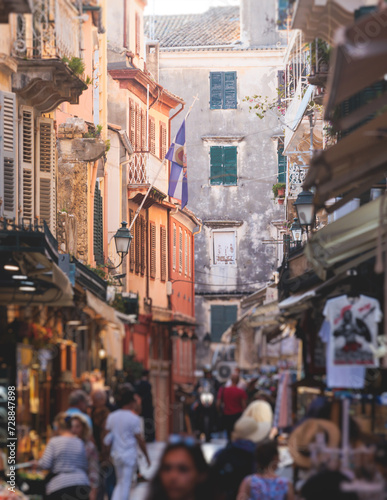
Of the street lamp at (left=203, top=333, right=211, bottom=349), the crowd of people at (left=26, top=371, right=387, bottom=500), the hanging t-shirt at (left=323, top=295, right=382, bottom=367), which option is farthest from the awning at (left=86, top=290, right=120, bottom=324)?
the street lamp at (left=203, top=333, right=211, bottom=349)

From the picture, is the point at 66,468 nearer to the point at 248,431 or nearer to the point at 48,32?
the point at 248,431

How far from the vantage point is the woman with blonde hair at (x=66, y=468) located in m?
11.3

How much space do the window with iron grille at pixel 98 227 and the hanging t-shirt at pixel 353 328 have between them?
17904 millimetres

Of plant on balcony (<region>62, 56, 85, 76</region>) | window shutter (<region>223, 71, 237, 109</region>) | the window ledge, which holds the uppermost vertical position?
window shutter (<region>223, 71, 237, 109</region>)

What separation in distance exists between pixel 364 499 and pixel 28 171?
1290cm

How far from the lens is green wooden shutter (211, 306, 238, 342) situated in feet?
174

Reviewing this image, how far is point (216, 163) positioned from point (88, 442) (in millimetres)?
42511

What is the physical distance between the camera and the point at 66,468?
11352mm

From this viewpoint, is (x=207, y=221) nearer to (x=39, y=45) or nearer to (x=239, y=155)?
(x=239, y=155)

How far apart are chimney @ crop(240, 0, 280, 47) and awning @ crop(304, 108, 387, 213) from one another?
44.5 meters

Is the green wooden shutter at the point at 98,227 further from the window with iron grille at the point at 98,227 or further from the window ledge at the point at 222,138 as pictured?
the window ledge at the point at 222,138

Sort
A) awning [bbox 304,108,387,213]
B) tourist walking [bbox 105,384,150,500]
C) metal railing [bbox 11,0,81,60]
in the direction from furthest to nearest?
metal railing [bbox 11,0,81,60], tourist walking [bbox 105,384,150,500], awning [bbox 304,108,387,213]

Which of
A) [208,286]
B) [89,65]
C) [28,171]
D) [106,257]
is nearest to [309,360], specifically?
[28,171]

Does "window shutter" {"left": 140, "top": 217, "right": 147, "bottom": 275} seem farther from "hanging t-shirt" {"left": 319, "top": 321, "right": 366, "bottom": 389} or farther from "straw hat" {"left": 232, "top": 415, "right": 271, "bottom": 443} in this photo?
"straw hat" {"left": 232, "top": 415, "right": 271, "bottom": 443}
